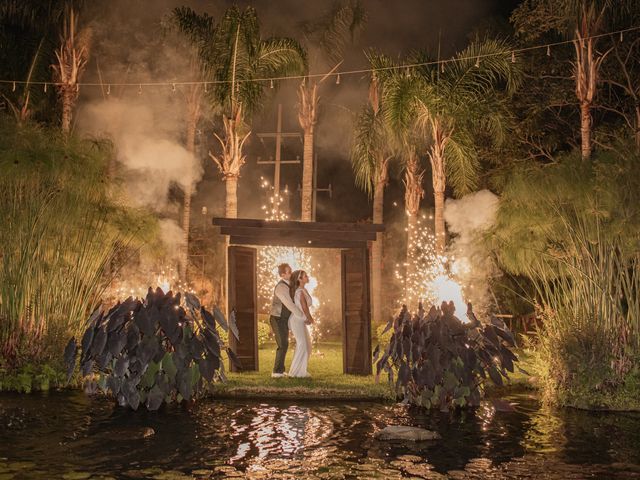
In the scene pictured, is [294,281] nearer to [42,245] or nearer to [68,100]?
[42,245]

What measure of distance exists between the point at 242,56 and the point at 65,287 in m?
8.19

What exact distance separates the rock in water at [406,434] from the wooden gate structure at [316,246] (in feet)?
15.0

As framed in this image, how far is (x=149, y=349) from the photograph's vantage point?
9.15m

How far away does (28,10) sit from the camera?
21.2m

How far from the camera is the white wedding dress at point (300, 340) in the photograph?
478 inches

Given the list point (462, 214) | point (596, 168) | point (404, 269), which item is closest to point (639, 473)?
point (596, 168)

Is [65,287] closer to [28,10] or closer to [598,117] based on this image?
[28,10]

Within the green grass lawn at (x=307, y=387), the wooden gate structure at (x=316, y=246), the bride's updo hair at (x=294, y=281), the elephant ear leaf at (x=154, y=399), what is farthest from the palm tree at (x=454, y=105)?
the elephant ear leaf at (x=154, y=399)

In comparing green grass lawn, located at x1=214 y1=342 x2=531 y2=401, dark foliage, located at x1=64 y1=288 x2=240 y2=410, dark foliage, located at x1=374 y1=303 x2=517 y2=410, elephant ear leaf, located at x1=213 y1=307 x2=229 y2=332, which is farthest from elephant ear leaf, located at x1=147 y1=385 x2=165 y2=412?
dark foliage, located at x1=374 y1=303 x2=517 y2=410

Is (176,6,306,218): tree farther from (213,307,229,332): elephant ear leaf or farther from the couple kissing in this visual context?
(213,307,229,332): elephant ear leaf

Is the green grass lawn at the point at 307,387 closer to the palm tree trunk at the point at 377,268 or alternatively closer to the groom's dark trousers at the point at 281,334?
the groom's dark trousers at the point at 281,334

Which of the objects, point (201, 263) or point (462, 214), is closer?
point (462, 214)

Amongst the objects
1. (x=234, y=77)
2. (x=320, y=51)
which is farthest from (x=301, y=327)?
(x=320, y=51)

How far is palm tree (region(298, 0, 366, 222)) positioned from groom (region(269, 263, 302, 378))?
9613 millimetres
